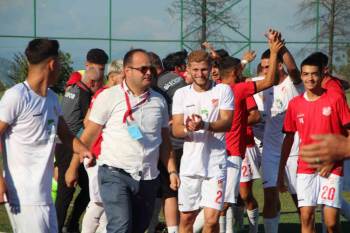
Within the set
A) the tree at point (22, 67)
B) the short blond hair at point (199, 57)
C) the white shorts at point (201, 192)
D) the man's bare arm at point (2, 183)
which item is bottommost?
the white shorts at point (201, 192)

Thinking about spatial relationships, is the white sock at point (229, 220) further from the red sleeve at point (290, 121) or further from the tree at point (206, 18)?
the tree at point (206, 18)

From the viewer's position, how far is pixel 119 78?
10.8 metres

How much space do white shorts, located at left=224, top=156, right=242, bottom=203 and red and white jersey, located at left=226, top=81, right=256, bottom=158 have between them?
8 centimetres

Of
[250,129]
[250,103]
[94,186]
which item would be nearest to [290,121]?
[250,103]

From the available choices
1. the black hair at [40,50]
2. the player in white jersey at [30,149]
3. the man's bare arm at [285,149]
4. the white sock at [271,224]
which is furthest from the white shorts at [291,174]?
the black hair at [40,50]

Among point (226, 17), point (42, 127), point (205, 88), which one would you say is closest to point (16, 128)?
point (42, 127)

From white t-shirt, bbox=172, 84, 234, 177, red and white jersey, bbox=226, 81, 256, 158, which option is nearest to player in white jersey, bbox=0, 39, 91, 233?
white t-shirt, bbox=172, 84, 234, 177

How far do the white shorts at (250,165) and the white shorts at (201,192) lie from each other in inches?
80.5

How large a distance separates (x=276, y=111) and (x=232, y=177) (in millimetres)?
1450

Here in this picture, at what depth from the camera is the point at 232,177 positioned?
10711mm

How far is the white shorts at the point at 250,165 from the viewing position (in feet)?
38.9

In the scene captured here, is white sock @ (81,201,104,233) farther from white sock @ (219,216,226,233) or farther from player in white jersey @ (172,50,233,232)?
white sock @ (219,216,226,233)

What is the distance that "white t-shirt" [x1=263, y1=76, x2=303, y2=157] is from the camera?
11672 millimetres

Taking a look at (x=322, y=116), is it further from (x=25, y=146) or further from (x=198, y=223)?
(x=25, y=146)
